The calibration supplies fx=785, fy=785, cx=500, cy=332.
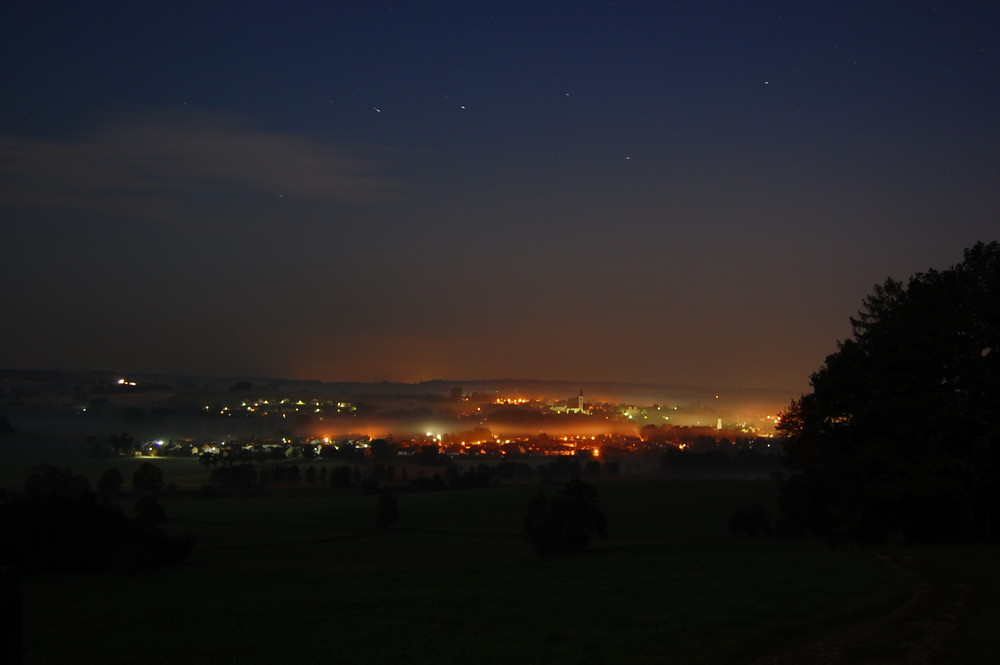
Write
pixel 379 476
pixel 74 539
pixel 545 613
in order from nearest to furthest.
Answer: pixel 545 613
pixel 74 539
pixel 379 476

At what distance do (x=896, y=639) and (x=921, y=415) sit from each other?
77.3 feet

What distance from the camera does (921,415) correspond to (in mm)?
35312

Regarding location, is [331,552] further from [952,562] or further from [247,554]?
[952,562]

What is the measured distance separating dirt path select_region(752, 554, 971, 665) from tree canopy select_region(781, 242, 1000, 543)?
16.2m

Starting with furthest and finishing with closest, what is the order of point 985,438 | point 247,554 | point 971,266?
point 247,554 < point 971,266 < point 985,438

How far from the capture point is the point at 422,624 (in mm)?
17156

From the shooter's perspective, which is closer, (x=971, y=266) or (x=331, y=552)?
(x=971, y=266)

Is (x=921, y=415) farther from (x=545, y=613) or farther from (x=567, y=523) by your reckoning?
(x=545, y=613)

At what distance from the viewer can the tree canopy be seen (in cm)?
3441

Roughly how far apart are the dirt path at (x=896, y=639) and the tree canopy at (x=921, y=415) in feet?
53.2

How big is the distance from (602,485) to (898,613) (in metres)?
89.7

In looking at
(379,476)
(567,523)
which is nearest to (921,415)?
(567,523)

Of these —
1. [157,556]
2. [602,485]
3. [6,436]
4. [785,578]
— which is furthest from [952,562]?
[6,436]

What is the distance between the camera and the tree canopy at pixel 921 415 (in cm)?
3441
